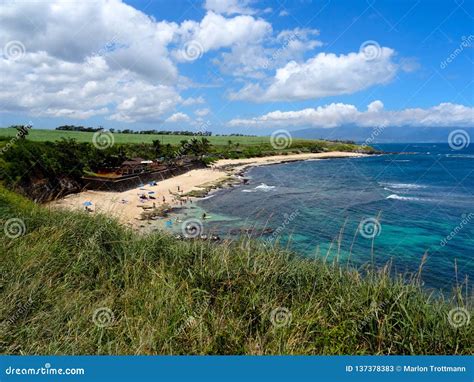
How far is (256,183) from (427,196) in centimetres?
2259

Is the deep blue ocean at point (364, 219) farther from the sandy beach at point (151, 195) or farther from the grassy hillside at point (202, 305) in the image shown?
the grassy hillside at point (202, 305)

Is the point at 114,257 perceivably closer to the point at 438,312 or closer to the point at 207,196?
the point at 438,312

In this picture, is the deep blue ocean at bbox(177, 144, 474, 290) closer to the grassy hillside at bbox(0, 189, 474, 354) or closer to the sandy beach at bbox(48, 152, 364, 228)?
the sandy beach at bbox(48, 152, 364, 228)

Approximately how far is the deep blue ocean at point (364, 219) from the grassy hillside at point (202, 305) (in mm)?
6389

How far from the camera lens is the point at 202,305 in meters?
5.31

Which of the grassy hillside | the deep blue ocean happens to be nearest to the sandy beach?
the deep blue ocean

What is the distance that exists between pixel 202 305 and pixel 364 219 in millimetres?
29599

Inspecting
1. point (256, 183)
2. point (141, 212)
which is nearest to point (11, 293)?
point (141, 212)

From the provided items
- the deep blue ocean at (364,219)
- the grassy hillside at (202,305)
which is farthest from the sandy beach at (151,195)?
the grassy hillside at (202,305)

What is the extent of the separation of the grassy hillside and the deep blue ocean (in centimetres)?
639

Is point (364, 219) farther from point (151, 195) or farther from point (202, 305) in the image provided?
point (202, 305)

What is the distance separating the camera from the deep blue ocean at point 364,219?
22062 millimetres

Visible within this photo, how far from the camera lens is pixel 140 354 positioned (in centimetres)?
427

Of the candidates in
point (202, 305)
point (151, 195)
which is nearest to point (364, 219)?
point (151, 195)
